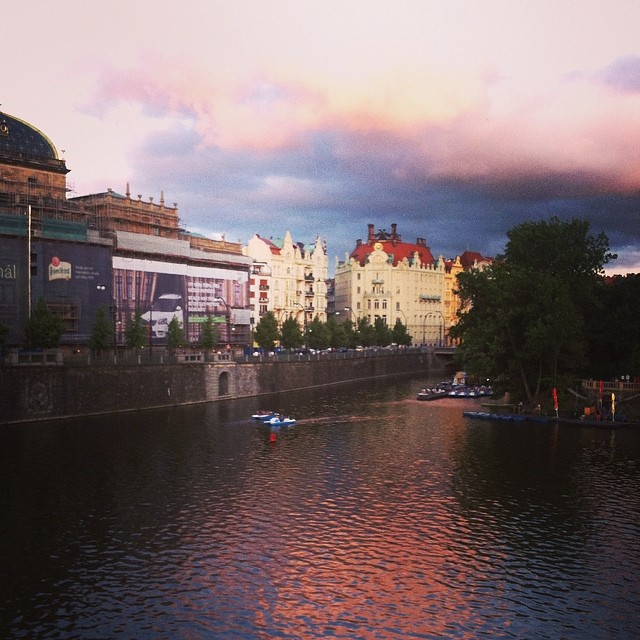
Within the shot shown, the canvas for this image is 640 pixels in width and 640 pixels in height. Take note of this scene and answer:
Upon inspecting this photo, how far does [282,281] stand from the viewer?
18425cm

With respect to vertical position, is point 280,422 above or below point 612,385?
below

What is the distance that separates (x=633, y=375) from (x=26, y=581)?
77902mm

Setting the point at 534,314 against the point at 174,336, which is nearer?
the point at 534,314

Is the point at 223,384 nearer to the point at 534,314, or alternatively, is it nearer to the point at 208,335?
the point at 208,335

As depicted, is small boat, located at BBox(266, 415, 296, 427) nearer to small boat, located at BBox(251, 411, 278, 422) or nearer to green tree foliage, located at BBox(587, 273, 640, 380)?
small boat, located at BBox(251, 411, 278, 422)

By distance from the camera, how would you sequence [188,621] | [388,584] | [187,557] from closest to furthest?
[188,621]
[388,584]
[187,557]

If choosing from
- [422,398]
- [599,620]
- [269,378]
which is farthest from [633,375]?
[599,620]

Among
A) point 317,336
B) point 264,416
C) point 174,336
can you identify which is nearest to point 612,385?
point 264,416

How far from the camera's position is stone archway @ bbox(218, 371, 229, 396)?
366ft

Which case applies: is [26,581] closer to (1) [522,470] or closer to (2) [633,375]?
(1) [522,470]

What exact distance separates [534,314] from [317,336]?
7303cm

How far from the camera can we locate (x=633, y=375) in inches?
3706

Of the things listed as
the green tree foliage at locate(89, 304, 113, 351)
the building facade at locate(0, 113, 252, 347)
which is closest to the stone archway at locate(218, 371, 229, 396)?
the building facade at locate(0, 113, 252, 347)

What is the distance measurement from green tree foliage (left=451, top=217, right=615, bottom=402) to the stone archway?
33.6 metres
